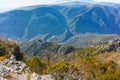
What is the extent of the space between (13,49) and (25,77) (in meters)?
84.6

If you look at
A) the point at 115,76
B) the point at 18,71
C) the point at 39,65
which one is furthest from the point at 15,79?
the point at 39,65

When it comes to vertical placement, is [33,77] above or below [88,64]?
above

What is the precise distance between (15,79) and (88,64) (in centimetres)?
7462

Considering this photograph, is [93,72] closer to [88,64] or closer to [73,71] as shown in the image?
[88,64]

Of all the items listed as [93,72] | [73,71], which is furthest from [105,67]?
[73,71]

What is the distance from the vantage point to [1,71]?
59.0 meters

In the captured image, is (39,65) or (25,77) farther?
(39,65)

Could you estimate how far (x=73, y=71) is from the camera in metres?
99.0

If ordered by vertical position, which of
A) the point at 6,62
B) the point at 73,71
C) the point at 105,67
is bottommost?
the point at 105,67

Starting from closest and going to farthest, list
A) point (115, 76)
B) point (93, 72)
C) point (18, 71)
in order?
point (18, 71)
point (115, 76)
point (93, 72)

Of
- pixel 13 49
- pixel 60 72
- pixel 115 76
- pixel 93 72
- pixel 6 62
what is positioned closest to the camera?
pixel 6 62

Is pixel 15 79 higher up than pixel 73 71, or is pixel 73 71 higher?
pixel 15 79

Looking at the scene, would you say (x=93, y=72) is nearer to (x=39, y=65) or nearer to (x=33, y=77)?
(x=39, y=65)

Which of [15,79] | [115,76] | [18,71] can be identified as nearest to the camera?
[15,79]
